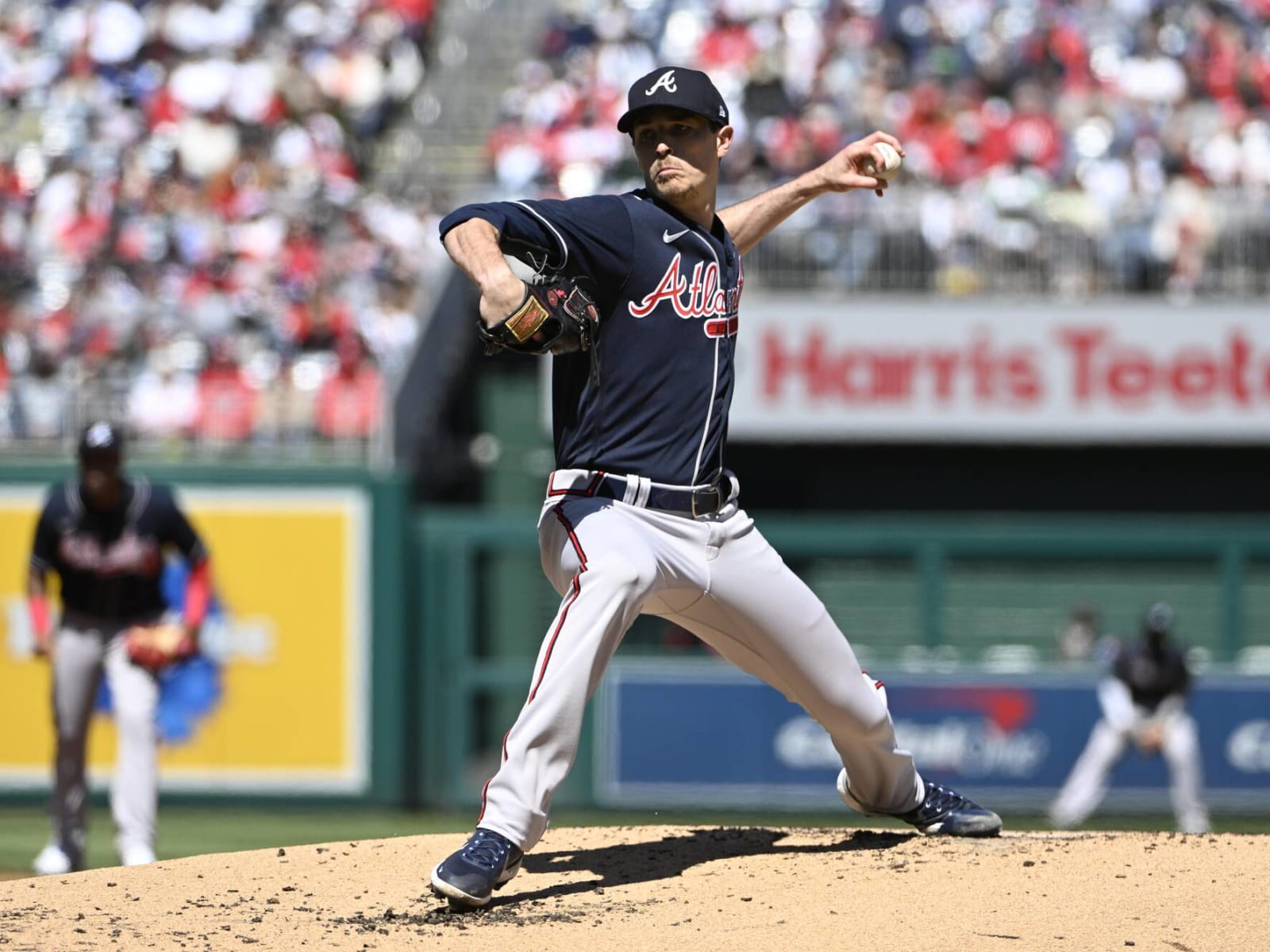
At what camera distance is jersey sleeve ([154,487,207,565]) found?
8.22 meters

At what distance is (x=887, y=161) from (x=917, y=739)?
27.4 feet

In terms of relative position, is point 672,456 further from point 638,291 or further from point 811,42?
point 811,42

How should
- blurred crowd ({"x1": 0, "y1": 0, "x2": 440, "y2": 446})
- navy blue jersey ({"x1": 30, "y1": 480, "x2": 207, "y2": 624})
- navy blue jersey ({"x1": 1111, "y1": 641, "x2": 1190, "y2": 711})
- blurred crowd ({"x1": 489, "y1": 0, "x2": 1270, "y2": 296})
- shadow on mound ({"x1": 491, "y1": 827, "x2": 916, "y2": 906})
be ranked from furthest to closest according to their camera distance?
blurred crowd ({"x1": 489, "y1": 0, "x2": 1270, "y2": 296}), blurred crowd ({"x1": 0, "y1": 0, "x2": 440, "y2": 446}), navy blue jersey ({"x1": 1111, "y1": 641, "x2": 1190, "y2": 711}), navy blue jersey ({"x1": 30, "y1": 480, "x2": 207, "y2": 624}), shadow on mound ({"x1": 491, "y1": 827, "x2": 916, "y2": 906})

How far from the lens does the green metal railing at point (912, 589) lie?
1340 cm

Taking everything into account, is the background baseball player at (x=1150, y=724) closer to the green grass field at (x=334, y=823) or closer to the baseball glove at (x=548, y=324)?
the green grass field at (x=334, y=823)

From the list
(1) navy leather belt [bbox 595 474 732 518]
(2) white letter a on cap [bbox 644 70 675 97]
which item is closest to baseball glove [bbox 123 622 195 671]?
(1) navy leather belt [bbox 595 474 732 518]

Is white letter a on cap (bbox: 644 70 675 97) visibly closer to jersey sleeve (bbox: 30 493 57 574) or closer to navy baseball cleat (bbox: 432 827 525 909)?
navy baseball cleat (bbox: 432 827 525 909)

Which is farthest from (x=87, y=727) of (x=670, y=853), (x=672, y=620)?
(x=672, y=620)

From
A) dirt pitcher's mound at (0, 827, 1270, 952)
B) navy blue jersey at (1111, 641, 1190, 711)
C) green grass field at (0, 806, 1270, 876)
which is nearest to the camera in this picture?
dirt pitcher's mound at (0, 827, 1270, 952)

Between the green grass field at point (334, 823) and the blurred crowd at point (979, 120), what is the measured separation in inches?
152

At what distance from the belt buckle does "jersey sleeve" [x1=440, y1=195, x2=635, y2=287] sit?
0.57 meters

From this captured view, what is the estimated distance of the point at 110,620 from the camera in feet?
26.5

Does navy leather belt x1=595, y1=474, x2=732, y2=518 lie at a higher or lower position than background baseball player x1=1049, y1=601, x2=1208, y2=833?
higher

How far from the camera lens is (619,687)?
13234mm
